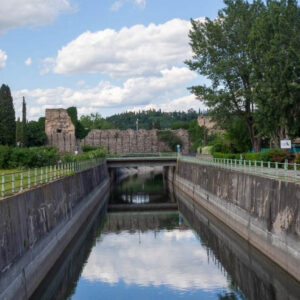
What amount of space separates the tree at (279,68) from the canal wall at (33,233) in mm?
19234

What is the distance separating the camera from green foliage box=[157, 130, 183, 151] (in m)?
109

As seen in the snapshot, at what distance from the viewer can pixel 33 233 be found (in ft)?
63.5

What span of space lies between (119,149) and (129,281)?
87538 millimetres

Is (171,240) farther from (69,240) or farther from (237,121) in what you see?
(237,121)

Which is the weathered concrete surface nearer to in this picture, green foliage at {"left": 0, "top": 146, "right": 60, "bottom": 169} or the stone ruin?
green foliage at {"left": 0, "top": 146, "right": 60, "bottom": 169}

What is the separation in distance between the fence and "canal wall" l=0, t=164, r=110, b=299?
52cm

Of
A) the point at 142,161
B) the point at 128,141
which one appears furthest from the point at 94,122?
the point at 142,161

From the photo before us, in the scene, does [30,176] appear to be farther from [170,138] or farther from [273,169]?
[170,138]

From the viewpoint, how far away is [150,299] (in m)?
18.8

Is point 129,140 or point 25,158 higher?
point 129,140

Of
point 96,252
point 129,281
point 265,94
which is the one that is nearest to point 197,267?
point 129,281

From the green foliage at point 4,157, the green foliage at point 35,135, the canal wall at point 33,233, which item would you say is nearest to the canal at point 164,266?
the canal wall at point 33,233

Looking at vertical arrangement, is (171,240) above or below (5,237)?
below

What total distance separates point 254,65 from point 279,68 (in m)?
3.20
